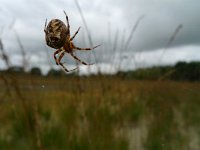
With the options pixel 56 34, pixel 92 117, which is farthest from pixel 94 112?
pixel 56 34

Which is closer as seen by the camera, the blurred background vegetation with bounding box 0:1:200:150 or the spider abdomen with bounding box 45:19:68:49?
the spider abdomen with bounding box 45:19:68:49

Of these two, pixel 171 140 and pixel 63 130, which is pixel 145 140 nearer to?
pixel 171 140

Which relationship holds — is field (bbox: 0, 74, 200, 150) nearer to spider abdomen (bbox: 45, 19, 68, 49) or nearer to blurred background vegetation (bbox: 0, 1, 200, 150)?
blurred background vegetation (bbox: 0, 1, 200, 150)

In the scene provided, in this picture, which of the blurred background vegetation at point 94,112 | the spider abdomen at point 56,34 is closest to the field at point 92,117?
the blurred background vegetation at point 94,112

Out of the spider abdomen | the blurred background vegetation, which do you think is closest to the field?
the blurred background vegetation

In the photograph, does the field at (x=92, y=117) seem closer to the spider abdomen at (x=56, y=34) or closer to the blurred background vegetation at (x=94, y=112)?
the blurred background vegetation at (x=94, y=112)

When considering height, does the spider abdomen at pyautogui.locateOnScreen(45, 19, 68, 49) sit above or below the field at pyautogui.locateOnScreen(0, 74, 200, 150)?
above
